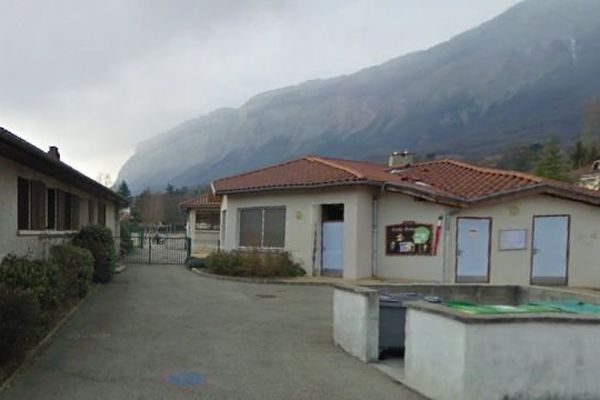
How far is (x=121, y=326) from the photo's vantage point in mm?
10234

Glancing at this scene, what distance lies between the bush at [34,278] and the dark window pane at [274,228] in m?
11.7

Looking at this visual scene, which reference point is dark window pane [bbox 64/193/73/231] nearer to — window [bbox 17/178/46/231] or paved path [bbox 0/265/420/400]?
window [bbox 17/178/46/231]

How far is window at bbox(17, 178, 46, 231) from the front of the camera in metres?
11.6

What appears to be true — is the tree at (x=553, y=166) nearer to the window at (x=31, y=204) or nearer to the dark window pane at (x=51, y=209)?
the dark window pane at (x=51, y=209)

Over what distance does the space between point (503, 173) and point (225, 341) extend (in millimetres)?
13816

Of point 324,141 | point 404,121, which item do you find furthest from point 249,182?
point 324,141

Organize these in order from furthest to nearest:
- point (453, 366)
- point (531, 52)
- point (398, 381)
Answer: point (531, 52)
point (398, 381)
point (453, 366)

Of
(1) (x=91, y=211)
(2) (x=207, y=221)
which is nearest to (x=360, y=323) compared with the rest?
(1) (x=91, y=211)

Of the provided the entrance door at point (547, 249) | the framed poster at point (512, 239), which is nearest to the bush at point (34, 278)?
the framed poster at point (512, 239)

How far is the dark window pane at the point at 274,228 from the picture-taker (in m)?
21.0

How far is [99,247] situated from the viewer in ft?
54.2

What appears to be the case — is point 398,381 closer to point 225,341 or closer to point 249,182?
point 225,341

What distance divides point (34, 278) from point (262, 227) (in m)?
13.3

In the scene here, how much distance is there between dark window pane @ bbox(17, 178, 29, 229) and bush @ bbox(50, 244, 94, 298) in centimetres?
91
